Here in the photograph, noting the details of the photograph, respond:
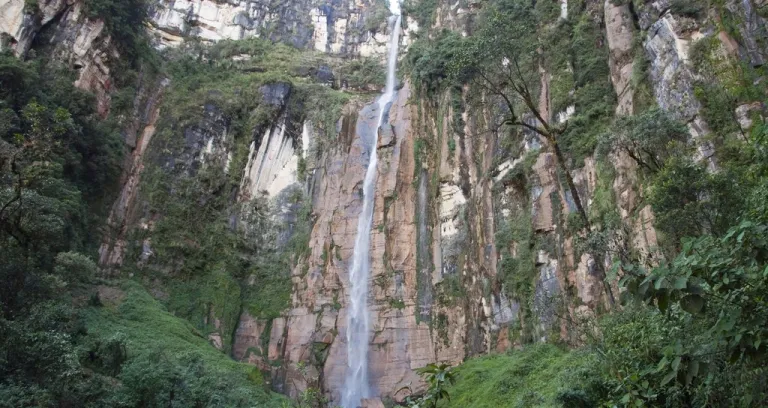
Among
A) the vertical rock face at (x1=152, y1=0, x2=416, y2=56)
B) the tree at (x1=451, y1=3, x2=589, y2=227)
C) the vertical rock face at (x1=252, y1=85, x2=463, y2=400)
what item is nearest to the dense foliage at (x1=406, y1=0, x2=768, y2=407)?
the tree at (x1=451, y1=3, x2=589, y2=227)

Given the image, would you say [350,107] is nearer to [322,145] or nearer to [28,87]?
[322,145]

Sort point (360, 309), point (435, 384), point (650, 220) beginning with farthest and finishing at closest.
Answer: point (360, 309), point (650, 220), point (435, 384)

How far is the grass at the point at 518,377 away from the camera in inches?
525

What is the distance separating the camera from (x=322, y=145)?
30500mm

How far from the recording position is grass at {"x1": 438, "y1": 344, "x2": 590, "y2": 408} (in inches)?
525

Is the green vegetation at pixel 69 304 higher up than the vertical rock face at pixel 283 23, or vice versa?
the vertical rock face at pixel 283 23

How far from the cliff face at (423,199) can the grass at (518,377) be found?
1.02 m

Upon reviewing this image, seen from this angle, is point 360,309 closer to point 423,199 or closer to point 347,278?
point 347,278

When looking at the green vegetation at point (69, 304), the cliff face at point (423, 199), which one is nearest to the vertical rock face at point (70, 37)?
the cliff face at point (423, 199)

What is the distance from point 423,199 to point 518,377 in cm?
1133

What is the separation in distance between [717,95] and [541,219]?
255 inches

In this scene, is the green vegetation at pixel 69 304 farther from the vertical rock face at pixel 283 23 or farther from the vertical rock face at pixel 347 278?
the vertical rock face at pixel 283 23

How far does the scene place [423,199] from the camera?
25828 mm

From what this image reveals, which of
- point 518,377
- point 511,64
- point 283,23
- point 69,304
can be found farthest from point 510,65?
point 283,23
